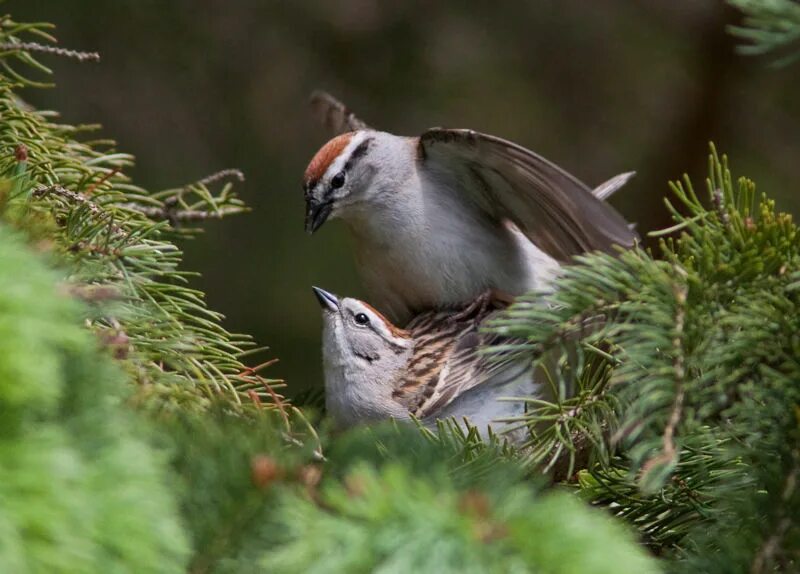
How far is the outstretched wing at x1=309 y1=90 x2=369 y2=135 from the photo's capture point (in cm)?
312

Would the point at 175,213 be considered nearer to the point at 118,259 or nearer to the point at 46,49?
the point at 46,49

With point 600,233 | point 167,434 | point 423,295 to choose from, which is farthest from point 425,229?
point 167,434

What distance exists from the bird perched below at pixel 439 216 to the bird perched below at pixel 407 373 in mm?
161

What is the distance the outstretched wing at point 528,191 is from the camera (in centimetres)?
215

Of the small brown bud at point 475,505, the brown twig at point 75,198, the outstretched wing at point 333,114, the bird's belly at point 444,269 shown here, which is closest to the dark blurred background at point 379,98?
the outstretched wing at point 333,114

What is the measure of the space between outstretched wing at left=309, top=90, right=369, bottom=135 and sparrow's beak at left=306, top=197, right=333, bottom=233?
700mm

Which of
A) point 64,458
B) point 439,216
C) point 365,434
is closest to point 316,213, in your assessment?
point 439,216

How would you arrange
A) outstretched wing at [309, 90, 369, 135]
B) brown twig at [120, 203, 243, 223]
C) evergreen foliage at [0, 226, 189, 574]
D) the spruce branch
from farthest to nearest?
outstretched wing at [309, 90, 369, 135] < brown twig at [120, 203, 243, 223] < the spruce branch < evergreen foliage at [0, 226, 189, 574]

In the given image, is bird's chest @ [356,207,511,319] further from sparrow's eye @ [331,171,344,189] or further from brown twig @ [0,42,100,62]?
brown twig @ [0,42,100,62]

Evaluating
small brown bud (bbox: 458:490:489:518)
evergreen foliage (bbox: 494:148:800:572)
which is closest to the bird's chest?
evergreen foliage (bbox: 494:148:800:572)

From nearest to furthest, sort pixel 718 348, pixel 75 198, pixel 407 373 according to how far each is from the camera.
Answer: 1. pixel 718 348
2. pixel 75 198
3. pixel 407 373

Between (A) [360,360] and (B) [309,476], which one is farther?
(A) [360,360]

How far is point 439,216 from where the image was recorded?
7.93 ft

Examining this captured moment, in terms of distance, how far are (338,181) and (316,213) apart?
97 millimetres
